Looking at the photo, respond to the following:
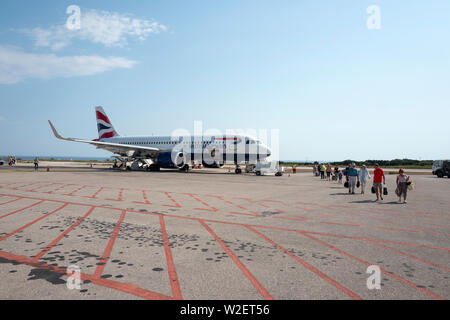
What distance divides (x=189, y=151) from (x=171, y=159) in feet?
7.69

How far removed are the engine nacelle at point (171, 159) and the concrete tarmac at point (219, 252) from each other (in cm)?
2320

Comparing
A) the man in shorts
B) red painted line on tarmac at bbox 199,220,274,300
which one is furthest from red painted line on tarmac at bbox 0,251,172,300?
the man in shorts

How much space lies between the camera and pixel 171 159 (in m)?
33.6

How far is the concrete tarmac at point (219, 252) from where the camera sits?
3934 mm

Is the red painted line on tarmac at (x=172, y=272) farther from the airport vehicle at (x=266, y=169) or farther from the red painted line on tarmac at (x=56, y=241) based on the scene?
the airport vehicle at (x=266, y=169)

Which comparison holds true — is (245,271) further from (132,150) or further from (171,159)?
(132,150)

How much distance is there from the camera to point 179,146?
35.5 meters

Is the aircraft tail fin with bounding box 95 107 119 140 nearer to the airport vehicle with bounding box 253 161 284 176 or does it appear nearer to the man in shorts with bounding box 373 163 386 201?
the airport vehicle with bounding box 253 161 284 176

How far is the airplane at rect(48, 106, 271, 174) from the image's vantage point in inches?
1240

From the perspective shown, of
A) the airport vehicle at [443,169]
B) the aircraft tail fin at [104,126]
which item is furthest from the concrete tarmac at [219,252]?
the aircraft tail fin at [104,126]

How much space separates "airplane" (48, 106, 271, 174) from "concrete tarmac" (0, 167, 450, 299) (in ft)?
70.1

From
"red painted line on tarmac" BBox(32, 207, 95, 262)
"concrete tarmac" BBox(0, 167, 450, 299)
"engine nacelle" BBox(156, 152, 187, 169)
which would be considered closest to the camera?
"concrete tarmac" BBox(0, 167, 450, 299)
